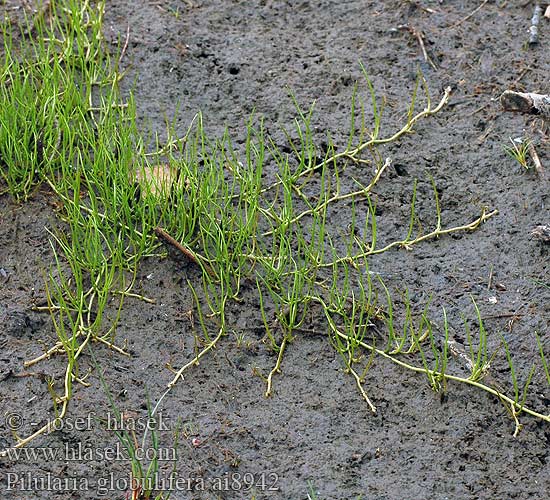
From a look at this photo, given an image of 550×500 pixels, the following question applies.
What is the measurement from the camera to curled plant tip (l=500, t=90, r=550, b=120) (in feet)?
9.95

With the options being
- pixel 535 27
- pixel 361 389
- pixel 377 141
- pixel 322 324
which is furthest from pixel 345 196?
pixel 535 27

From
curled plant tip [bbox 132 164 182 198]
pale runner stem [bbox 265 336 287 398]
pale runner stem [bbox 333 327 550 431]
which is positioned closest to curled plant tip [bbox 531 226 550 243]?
pale runner stem [bbox 333 327 550 431]

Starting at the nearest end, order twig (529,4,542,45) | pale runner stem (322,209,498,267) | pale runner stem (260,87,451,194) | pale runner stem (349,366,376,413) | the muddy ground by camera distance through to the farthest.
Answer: the muddy ground < pale runner stem (349,366,376,413) < pale runner stem (322,209,498,267) < pale runner stem (260,87,451,194) < twig (529,4,542,45)

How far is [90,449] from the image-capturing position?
2285 mm

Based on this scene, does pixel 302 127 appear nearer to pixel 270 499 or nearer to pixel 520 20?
pixel 520 20

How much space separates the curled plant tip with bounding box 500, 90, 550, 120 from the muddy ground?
0.20ft

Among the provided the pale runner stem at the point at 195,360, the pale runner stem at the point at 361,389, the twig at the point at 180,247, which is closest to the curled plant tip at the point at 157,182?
the twig at the point at 180,247

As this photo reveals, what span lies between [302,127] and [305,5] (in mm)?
767

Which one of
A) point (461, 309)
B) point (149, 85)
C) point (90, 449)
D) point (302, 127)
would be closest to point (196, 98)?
point (149, 85)

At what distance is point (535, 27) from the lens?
11.6 feet

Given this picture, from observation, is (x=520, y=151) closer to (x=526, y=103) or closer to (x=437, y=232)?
(x=526, y=103)

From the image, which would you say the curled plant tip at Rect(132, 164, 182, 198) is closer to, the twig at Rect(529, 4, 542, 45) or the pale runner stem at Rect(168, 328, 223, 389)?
the pale runner stem at Rect(168, 328, 223, 389)

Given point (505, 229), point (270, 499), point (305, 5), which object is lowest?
point (270, 499)

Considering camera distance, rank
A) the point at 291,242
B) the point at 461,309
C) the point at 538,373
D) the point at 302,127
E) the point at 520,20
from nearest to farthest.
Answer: the point at 538,373 < the point at 461,309 < the point at 291,242 < the point at 302,127 < the point at 520,20
